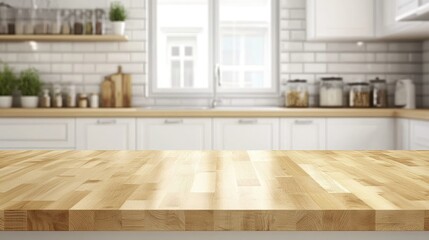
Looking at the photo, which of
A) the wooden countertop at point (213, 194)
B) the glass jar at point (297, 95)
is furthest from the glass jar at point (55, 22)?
the wooden countertop at point (213, 194)

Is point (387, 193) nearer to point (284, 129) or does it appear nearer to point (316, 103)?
point (284, 129)

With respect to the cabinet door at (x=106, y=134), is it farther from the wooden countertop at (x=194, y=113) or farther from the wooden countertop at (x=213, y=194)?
the wooden countertop at (x=213, y=194)

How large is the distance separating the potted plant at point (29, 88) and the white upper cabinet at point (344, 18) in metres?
2.45

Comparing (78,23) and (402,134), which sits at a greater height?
(78,23)

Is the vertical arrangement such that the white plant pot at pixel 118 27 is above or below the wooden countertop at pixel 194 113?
above

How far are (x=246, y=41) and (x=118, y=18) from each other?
118 centimetres

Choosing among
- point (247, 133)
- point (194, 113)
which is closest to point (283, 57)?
point (247, 133)

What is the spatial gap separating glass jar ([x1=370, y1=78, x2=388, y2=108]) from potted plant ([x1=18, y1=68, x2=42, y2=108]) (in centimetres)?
291

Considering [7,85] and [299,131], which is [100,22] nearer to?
[7,85]

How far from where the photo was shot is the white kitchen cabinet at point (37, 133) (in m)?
4.68

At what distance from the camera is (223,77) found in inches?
220

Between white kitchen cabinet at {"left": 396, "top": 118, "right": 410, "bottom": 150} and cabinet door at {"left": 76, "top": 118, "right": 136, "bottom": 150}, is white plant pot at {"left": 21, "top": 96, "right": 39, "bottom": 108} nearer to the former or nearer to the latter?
cabinet door at {"left": 76, "top": 118, "right": 136, "bottom": 150}

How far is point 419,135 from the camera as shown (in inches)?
165

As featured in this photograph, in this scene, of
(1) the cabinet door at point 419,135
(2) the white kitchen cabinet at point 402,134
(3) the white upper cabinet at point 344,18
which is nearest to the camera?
(1) the cabinet door at point 419,135
